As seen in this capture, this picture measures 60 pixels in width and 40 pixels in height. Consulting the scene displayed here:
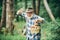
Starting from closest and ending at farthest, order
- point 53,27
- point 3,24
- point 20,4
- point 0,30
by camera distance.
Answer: point 53,27, point 0,30, point 3,24, point 20,4

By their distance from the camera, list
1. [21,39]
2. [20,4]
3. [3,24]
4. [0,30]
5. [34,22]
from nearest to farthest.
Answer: [34,22], [21,39], [0,30], [3,24], [20,4]

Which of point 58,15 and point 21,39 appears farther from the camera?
point 58,15

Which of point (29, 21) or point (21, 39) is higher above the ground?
point (29, 21)

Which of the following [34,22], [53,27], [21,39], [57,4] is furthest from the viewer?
[57,4]

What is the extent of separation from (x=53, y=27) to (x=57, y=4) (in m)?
10.0

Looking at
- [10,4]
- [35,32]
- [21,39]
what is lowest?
[21,39]

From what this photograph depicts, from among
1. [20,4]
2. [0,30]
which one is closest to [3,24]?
[0,30]

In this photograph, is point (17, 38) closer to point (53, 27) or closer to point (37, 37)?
point (53, 27)

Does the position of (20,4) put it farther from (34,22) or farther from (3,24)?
(34,22)

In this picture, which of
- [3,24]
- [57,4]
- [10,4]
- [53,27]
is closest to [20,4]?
[57,4]

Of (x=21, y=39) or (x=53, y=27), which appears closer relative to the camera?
(x=53, y=27)

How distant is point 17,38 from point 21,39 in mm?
297

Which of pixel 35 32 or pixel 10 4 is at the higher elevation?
pixel 10 4

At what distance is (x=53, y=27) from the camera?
1066cm
